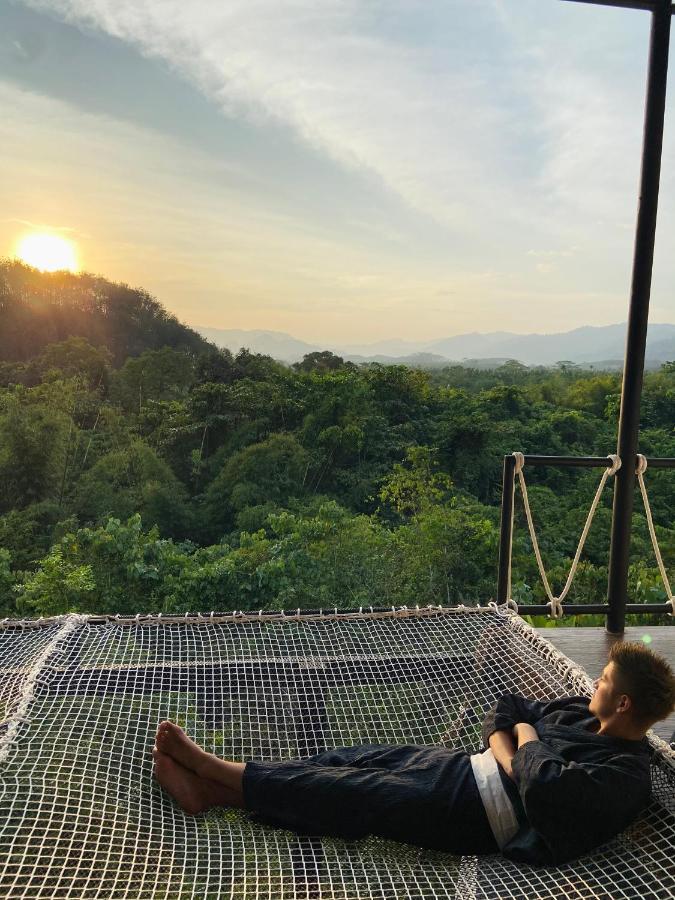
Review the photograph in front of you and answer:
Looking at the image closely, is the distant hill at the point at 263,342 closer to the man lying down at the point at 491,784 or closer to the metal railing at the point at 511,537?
the metal railing at the point at 511,537

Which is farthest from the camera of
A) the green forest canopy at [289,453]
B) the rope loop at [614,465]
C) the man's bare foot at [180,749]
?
the green forest canopy at [289,453]

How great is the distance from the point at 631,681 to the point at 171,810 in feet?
2.72

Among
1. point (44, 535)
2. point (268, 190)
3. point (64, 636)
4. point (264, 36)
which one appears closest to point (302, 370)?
point (268, 190)

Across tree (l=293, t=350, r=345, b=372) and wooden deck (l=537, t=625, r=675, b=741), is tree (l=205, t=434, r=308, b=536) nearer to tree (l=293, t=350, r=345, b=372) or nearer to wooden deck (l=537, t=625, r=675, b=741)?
tree (l=293, t=350, r=345, b=372)

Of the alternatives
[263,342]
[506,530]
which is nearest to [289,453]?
[263,342]

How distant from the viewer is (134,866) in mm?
1096

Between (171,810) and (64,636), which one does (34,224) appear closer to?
(64,636)

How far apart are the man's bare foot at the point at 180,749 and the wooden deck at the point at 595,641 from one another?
118cm

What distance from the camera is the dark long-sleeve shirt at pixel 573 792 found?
113 cm

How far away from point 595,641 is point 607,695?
1041mm

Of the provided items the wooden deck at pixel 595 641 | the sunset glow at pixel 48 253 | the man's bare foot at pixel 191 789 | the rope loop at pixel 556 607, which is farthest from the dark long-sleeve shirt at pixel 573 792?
the sunset glow at pixel 48 253

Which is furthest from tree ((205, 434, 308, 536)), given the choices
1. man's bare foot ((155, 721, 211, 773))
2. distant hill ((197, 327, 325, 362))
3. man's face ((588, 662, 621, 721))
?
Result: man's face ((588, 662, 621, 721))

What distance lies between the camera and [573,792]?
1.13 meters

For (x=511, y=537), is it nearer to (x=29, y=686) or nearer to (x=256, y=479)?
(x=29, y=686)
